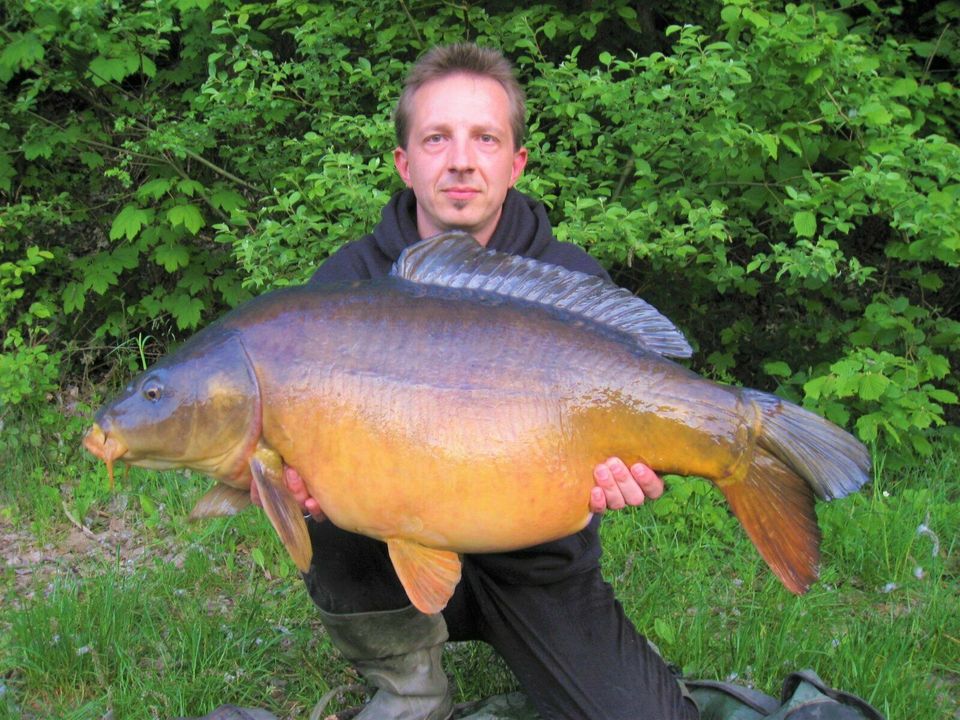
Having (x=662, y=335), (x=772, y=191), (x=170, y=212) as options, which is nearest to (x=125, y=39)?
(x=170, y=212)

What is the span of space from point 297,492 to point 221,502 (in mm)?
187

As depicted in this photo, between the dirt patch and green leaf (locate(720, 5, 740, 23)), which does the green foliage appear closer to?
green leaf (locate(720, 5, 740, 23))

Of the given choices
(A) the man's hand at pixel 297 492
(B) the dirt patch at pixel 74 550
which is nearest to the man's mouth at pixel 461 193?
(A) the man's hand at pixel 297 492

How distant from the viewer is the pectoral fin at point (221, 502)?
6.37 feet

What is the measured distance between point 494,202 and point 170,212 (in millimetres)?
2348

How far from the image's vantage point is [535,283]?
1866 mm

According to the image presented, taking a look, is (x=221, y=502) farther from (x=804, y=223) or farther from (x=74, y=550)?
(x=804, y=223)

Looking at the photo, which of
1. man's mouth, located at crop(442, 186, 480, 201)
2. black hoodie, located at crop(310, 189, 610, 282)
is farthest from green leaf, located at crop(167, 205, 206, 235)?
man's mouth, located at crop(442, 186, 480, 201)

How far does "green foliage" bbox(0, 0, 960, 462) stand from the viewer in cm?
357

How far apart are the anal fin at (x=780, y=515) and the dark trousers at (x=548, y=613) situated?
57cm

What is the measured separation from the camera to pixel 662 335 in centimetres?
185

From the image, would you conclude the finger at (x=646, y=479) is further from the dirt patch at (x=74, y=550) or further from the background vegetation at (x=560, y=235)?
the dirt patch at (x=74, y=550)

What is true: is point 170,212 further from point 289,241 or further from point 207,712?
point 207,712

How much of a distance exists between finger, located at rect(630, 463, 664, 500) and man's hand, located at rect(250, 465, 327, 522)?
58cm
